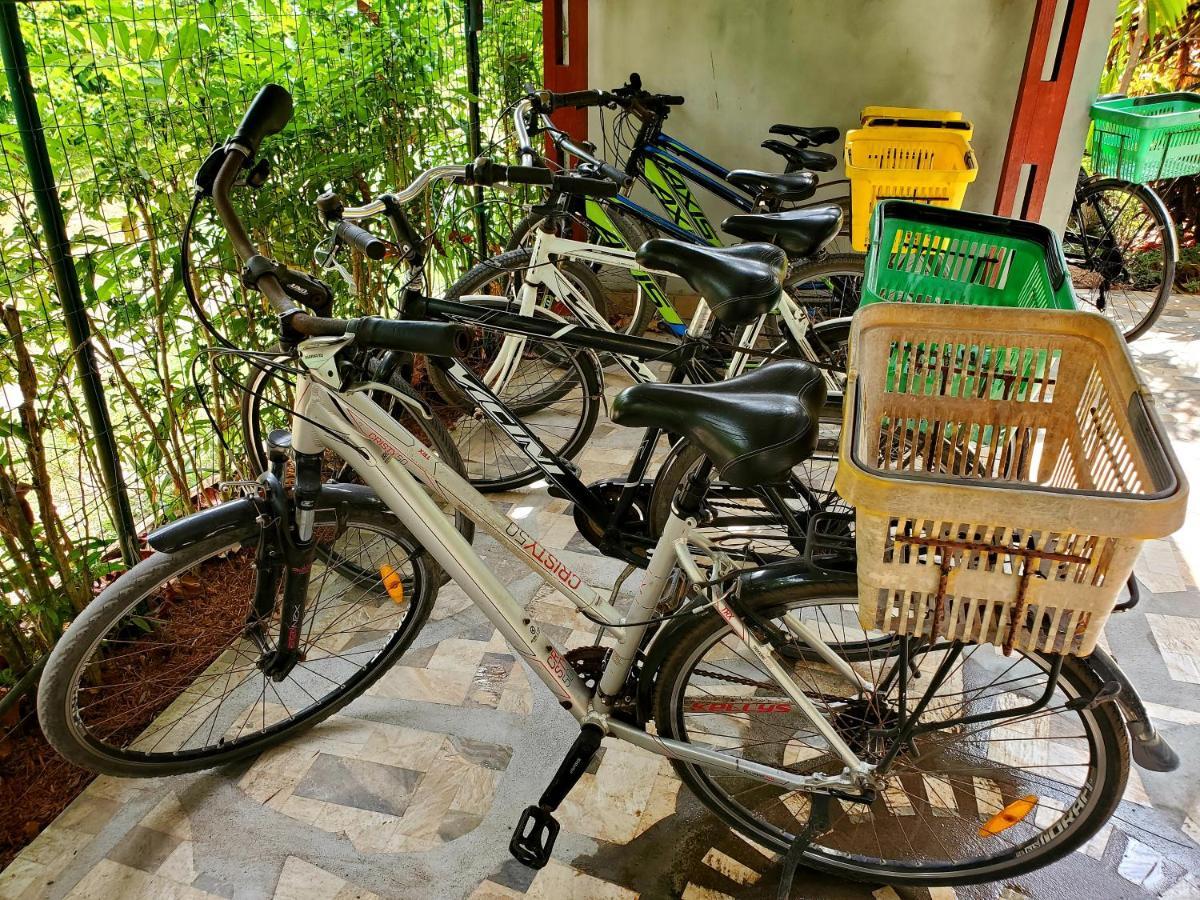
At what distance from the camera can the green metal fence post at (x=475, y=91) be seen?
3.44 meters

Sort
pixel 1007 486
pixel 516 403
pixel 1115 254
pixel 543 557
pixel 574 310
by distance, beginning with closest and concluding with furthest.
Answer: pixel 1007 486
pixel 543 557
pixel 574 310
pixel 516 403
pixel 1115 254

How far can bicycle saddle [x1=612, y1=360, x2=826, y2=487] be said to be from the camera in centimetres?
136

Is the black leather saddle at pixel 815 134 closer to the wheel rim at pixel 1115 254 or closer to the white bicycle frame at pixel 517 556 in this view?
the wheel rim at pixel 1115 254

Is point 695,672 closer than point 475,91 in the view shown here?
Yes

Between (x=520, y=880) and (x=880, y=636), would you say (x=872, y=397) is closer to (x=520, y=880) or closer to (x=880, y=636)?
(x=880, y=636)

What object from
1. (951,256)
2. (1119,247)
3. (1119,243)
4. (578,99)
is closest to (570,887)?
(951,256)

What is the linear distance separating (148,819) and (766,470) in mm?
1564

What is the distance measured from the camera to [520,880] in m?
1.75

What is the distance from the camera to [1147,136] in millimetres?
3561

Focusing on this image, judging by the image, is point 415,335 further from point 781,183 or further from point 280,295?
point 781,183

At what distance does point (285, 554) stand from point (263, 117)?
2.71 feet

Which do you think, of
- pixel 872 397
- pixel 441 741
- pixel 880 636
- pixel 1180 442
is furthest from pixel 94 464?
pixel 1180 442

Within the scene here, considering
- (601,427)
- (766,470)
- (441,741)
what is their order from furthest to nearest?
(601,427) → (441,741) → (766,470)

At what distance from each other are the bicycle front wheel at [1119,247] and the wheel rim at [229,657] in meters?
3.28
